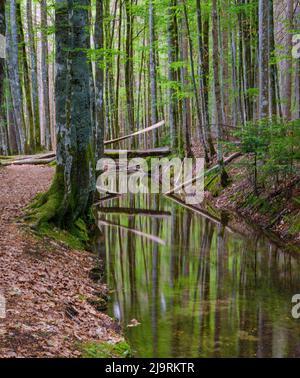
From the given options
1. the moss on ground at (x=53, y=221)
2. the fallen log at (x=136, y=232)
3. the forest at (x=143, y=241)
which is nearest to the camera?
the forest at (x=143, y=241)

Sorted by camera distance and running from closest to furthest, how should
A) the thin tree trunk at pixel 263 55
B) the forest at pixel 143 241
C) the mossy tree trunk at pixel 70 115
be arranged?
the forest at pixel 143 241 → the mossy tree trunk at pixel 70 115 → the thin tree trunk at pixel 263 55

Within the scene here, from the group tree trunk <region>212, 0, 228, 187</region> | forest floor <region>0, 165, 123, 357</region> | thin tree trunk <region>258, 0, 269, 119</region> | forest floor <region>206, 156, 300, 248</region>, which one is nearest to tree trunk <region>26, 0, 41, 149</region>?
tree trunk <region>212, 0, 228, 187</region>

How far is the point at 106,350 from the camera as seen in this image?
5.29m

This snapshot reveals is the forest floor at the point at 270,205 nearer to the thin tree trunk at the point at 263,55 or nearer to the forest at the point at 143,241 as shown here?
the forest at the point at 143,241

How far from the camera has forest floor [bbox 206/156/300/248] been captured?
1159 cm

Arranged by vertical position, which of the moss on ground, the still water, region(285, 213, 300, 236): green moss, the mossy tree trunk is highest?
the mossy tree trunk

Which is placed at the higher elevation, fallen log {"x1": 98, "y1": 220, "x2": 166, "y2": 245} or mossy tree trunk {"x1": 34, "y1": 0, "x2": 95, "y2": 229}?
mossy tree trunk {"x1": 34, "y1": 0, "x2": 95, "y2": 229}

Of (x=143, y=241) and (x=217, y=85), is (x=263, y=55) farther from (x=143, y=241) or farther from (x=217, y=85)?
(x=143, y=241)

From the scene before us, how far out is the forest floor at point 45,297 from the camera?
485 cm

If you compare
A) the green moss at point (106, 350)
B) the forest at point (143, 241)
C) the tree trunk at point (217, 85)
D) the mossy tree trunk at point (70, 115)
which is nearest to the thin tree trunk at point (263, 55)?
the forest at point (143, 241)

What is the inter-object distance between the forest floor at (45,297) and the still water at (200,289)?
50cm

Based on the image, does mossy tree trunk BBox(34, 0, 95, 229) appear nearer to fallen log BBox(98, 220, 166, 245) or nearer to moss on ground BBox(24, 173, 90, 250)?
moss on ground BBox(24, 173, 90, 250)

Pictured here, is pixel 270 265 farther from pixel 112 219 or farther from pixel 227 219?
pixel 112 219

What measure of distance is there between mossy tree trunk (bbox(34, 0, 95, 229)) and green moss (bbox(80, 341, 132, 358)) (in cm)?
495
